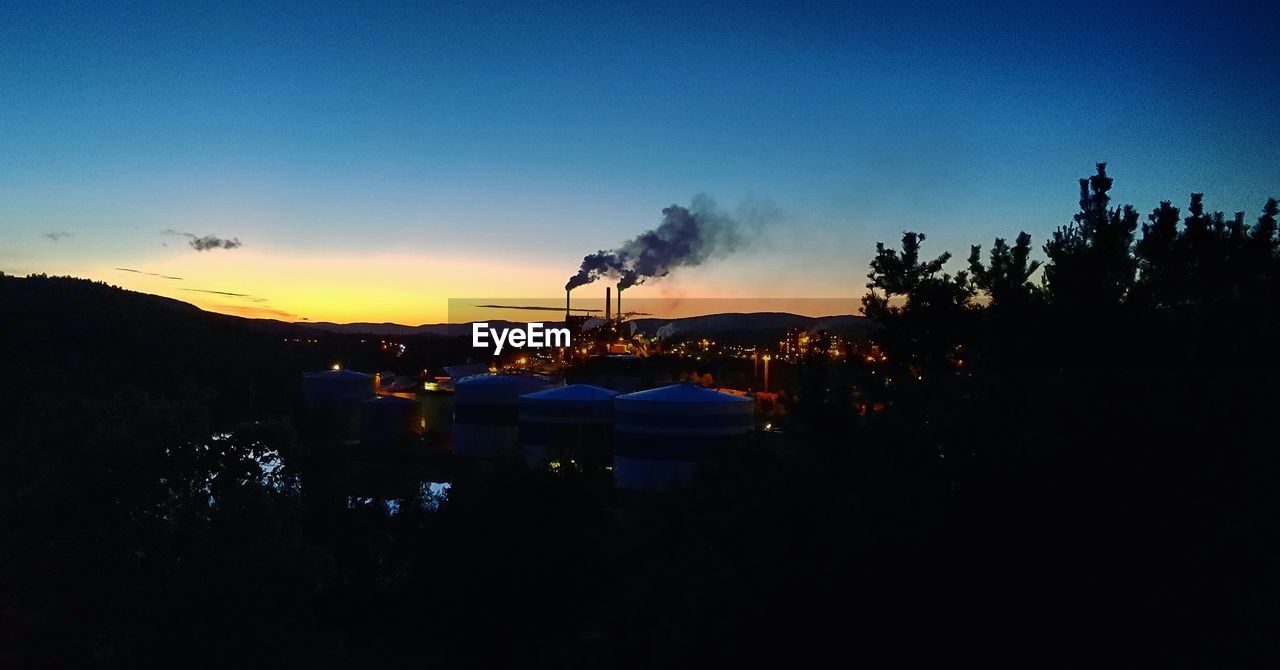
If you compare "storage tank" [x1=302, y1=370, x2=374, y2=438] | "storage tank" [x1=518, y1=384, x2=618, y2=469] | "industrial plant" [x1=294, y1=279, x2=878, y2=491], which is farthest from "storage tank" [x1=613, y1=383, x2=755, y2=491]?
"storage tank" [x1=302, y1=370, x2=374, y2=438]

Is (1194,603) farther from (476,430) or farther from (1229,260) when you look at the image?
(476,430)

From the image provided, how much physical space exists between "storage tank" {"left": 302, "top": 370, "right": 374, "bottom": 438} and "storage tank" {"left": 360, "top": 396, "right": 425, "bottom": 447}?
1887 mm

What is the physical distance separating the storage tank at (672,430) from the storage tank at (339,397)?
2209cm

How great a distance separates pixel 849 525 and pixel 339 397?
4772 centimetres

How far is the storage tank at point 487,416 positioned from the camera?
3984 cm

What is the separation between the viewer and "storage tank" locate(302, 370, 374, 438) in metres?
49.4

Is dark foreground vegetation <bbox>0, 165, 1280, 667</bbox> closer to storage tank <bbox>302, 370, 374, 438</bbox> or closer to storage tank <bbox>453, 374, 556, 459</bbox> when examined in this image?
storage tank <bbox>453, 374, 556, 459</bbox>

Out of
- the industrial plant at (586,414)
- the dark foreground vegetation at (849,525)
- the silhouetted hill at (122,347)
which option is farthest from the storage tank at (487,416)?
the dark foreground vegetation at (849,525)

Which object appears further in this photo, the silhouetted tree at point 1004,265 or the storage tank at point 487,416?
the storage tank at point 487,416

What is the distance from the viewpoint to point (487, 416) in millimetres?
39969

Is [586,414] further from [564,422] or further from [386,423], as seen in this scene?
[386,423]

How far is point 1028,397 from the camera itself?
865 centimetres

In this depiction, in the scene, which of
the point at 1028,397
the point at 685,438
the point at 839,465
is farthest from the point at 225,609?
the point at 685,438

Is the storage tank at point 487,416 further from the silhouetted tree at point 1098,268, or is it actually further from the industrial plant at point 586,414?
the silhouetted tree at point 1098,268
